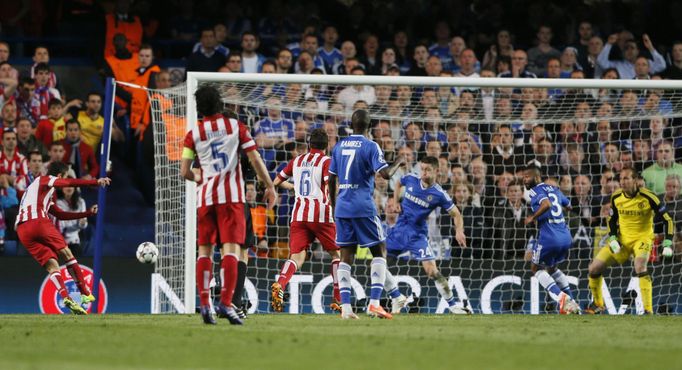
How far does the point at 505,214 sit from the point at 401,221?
2.33 meters

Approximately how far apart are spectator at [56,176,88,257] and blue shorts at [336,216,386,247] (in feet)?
18.5

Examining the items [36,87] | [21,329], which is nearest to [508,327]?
[21,329]

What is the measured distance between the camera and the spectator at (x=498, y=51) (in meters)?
19.2

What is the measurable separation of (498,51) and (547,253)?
17.7ft

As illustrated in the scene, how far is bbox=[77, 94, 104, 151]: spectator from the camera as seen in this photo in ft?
56.5

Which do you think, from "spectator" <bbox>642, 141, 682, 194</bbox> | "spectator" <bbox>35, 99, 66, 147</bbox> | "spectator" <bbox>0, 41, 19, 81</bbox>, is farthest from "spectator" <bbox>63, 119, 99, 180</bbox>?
"spectator" <bbox>642, 141, 682, 194</bbox>

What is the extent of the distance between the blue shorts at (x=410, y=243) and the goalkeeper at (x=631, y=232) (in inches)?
85.6

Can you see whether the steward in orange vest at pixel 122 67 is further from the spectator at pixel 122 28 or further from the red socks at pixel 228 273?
the red socks at pixel 228 273

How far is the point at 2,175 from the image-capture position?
1628 centimetres

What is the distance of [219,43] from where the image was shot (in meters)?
18.8

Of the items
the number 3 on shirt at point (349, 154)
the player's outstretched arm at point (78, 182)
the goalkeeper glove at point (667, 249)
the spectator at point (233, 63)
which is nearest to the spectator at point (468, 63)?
the spectator at point (233, 63)

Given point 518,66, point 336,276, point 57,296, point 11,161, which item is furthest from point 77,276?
point 518,66

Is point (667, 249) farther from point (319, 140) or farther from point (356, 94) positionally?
point (356, 94)

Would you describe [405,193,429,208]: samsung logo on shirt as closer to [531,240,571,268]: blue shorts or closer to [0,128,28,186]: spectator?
[531,240,571,268]: blue shorts
